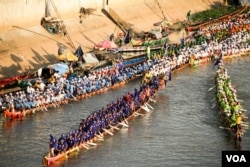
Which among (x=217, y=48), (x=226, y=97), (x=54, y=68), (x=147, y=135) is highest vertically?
(x=217, y=48)

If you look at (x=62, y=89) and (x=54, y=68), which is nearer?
(x=62, y=89)

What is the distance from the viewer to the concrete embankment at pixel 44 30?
56303mm

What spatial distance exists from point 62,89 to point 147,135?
9134 millimetres

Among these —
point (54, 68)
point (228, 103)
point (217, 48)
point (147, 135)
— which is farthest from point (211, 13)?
point (147, 135)

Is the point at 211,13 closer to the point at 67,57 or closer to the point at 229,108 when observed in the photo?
the point at 67,57

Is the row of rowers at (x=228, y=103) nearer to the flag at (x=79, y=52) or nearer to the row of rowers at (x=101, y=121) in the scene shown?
the row of rowers at (x=101, y=121)

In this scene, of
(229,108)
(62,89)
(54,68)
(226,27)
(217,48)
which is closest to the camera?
(229,108)

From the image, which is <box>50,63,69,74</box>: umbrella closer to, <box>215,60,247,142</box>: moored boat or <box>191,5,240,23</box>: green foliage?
<box>215,60,247,142</box>: moored boat

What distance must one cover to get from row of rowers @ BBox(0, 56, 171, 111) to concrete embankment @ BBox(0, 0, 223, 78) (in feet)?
18.9

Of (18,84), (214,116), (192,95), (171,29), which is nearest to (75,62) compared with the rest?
Answer: (18,84)

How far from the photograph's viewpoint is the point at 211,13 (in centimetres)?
8094

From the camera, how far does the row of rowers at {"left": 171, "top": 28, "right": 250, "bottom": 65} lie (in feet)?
202

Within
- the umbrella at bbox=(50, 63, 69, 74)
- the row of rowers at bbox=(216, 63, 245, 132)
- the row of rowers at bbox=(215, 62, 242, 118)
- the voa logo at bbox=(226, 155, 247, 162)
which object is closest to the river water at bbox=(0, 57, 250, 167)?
the row of rowers at bbox=(216, 63, 245, 132)

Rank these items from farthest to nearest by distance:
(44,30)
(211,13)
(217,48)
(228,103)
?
(211,13) < (217,48) < (44,30) < (228,103)
